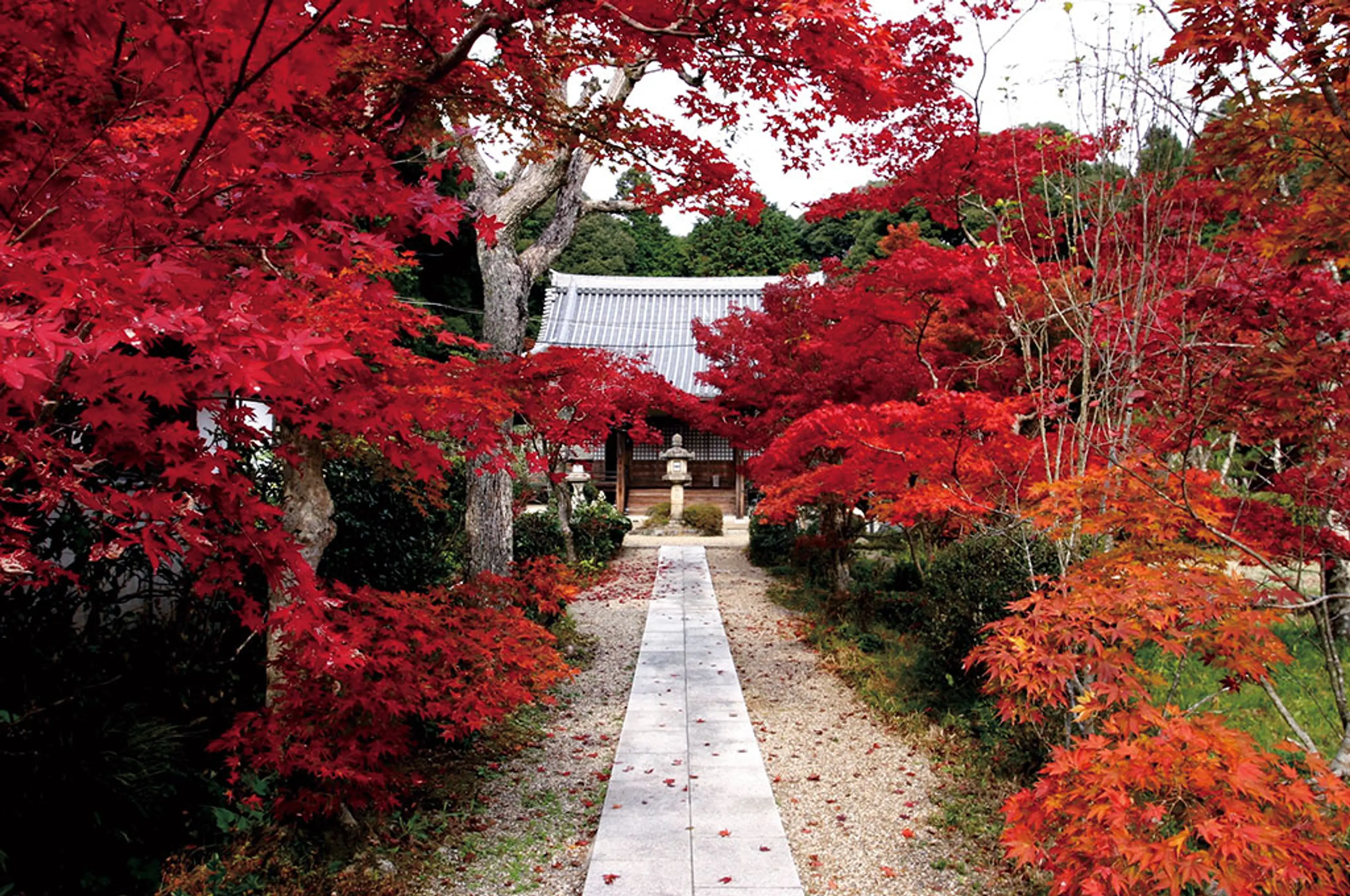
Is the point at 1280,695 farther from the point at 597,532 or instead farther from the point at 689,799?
the point at 597,532

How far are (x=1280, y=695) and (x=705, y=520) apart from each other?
13037 mm

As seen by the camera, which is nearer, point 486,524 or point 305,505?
point 305,505

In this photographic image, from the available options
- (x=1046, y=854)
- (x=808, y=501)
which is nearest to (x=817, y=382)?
(x=808, y=501)

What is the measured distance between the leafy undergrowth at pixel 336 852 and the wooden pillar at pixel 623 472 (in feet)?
51.7

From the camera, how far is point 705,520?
741 inches

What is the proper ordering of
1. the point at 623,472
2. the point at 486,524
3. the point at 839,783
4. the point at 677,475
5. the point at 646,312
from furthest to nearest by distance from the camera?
the point at 646,312 < the point at 623,472 < the point at 677,475 < the point at 486,524 < the point at 839,783

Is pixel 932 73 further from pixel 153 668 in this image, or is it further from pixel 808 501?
pixel 153 668

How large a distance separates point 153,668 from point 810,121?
18.5ft

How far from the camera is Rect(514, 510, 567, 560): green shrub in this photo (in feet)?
38.6

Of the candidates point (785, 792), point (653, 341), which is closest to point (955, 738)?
point (785, 792)

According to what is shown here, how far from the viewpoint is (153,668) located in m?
4.15

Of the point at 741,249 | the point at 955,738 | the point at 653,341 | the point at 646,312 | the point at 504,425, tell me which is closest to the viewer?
the point at 955,738

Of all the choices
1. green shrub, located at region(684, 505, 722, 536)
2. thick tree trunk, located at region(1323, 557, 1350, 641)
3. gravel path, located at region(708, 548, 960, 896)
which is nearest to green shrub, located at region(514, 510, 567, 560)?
gravel path, located at region(708, 548, 960, 896)

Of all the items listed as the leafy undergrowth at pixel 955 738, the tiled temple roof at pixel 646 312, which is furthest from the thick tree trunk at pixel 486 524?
the tiled temple roof at pixel 646 312
